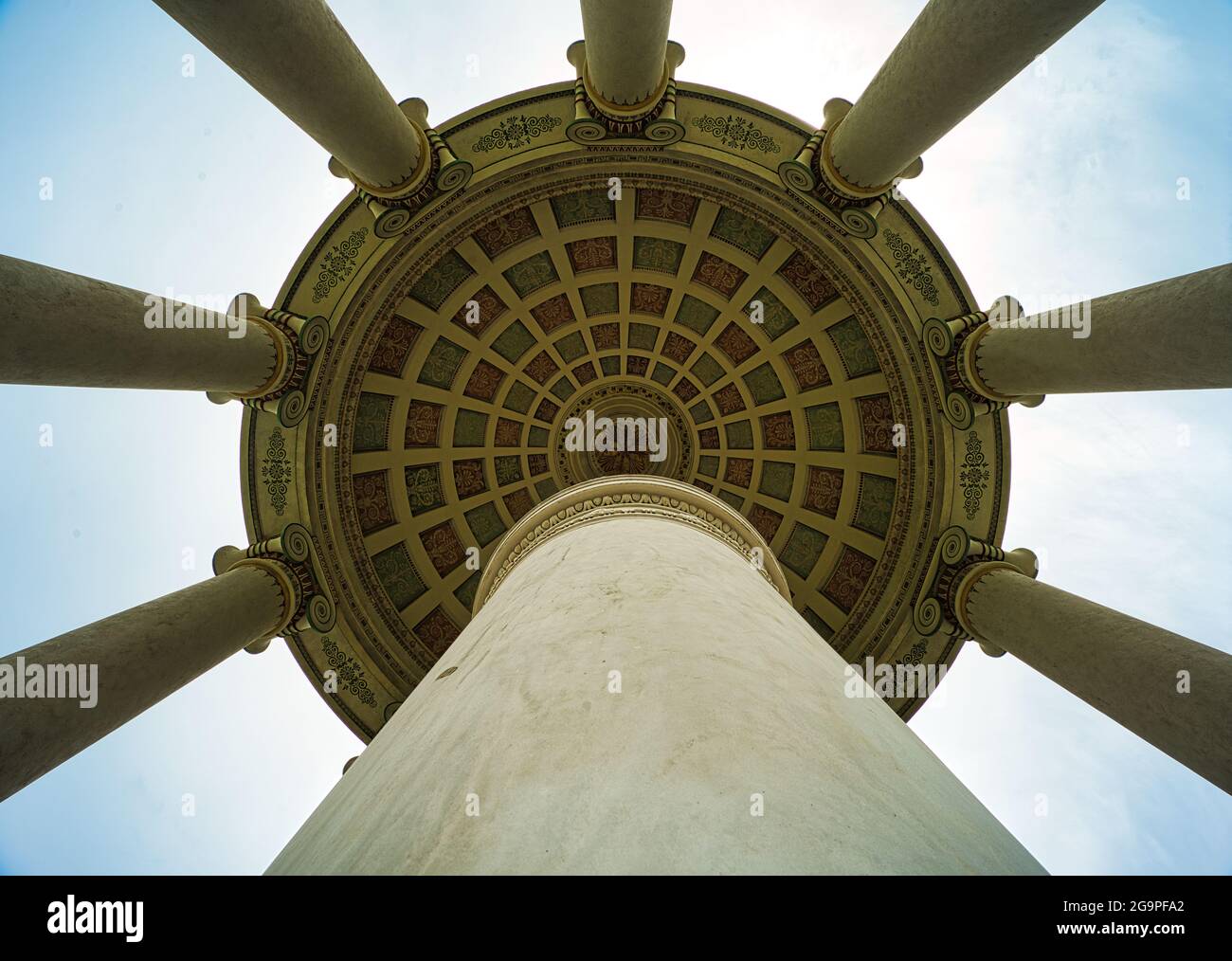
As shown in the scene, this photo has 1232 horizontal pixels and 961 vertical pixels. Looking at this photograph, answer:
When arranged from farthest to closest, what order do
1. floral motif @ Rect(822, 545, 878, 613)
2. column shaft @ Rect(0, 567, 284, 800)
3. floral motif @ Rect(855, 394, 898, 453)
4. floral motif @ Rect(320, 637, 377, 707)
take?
floral motif @ Rect(822, 545, 878, 613) → floral motif @ Rect(320, 637, 377, 707) → floral motif @ Rect(855, 394, 898, 453) → column shaft @ Rect(0, 567, 284, 800)

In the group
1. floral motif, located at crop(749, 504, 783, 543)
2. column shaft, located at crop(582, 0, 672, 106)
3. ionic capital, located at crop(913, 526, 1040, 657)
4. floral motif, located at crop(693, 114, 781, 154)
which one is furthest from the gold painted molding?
floral motif, located at crop(749, 504, 783, 543)

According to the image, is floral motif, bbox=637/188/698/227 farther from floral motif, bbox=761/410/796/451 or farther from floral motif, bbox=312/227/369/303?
floral motif, bbox=312/227/369/303

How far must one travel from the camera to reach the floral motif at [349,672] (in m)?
18.3

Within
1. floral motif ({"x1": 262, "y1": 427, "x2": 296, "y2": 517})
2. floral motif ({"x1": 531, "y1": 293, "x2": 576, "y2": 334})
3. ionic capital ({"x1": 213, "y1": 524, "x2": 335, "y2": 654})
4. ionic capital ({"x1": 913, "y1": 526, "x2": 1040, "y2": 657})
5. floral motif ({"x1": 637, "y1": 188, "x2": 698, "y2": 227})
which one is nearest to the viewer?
ionic capital ({"x1": 913, "y1": 526, "x2": 1040, "y2": 657})

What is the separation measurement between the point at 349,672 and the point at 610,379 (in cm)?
1061

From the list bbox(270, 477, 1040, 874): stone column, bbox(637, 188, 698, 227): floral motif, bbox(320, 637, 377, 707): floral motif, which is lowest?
bbox(320, 637, 377, 707): floral motif

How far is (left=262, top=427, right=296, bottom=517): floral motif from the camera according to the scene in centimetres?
1706

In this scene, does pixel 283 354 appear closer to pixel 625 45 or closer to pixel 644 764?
pixel 625 45

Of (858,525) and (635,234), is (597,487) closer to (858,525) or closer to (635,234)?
(635,234)

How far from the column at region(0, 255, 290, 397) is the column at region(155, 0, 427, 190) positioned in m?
3.40

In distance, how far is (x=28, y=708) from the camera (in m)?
9.17

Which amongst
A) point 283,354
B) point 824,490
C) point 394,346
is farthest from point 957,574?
point 283,354

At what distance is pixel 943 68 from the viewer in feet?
31.8

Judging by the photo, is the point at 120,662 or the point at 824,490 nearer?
the point at 120,662
